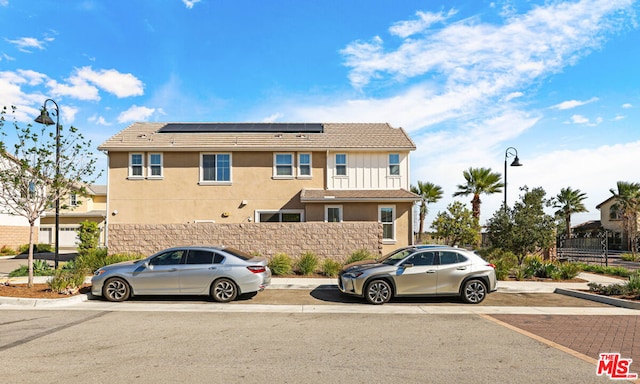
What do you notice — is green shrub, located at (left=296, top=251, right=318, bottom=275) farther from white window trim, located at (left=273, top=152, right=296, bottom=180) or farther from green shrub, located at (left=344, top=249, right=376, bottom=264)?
white window trim, located at (left=273, top=152, right=296, bottom=180)

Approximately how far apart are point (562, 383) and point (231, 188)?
1675 cm

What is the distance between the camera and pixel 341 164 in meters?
20.4

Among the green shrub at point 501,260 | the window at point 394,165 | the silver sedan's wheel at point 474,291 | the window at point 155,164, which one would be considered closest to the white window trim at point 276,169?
the window at point 394,165

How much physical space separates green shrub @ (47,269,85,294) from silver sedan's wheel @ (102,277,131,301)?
1.39 m

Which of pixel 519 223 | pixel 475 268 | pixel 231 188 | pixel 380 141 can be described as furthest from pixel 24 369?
pixel 380 141

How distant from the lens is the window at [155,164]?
1992cm

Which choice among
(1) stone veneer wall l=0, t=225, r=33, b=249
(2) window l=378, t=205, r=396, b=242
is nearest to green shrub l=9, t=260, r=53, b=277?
(2) window l=378, t=205, r=396, b=242

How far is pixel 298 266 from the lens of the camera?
1512 centimetres

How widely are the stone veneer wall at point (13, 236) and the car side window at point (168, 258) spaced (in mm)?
25896

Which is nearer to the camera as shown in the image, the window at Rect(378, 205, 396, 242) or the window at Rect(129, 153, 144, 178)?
the window at Rect(378, 205, 396, 242)

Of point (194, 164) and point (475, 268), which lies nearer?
point (475, 268)

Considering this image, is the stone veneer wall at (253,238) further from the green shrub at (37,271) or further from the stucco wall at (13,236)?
the stucco wall at (13,236)

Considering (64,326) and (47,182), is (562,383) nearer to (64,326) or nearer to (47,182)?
(64,326)

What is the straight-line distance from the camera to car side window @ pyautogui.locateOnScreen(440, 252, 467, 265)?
34.6 ft
